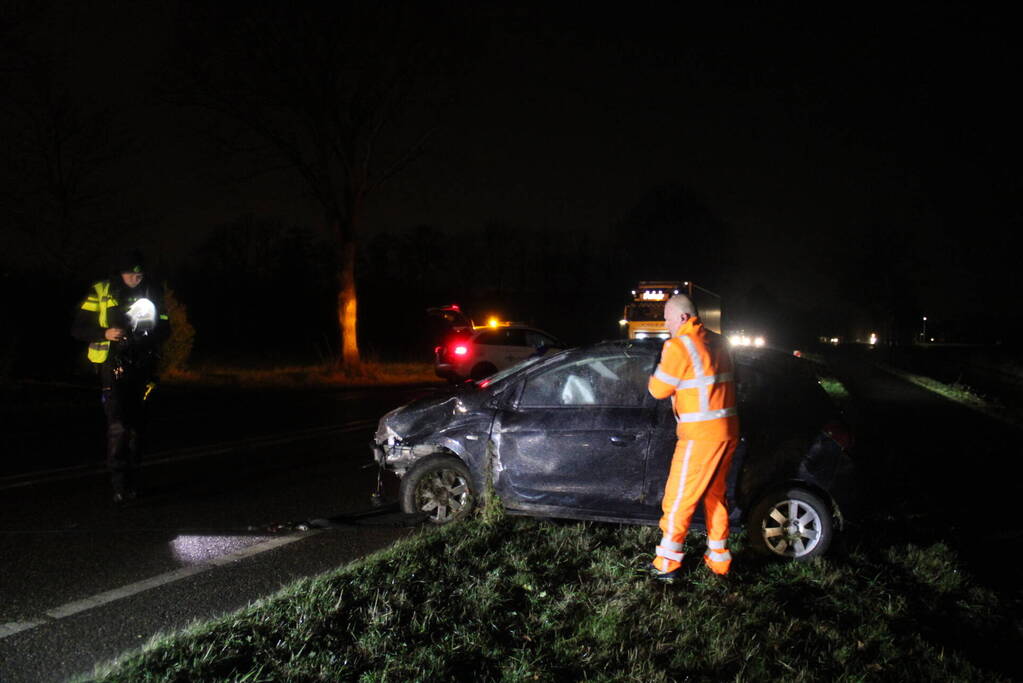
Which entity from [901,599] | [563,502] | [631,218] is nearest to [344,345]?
[563,502]

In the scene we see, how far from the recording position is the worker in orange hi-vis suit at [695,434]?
14.8ft

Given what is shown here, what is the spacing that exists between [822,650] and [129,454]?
5.45 metres

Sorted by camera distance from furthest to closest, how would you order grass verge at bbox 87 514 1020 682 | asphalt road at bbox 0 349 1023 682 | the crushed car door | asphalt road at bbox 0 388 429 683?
the crushed car door
asphalt road at bbox 0 349 1023 682
asphalt road at bbox 0 388 429 683
grass verge at bbox 87 514 1020 682

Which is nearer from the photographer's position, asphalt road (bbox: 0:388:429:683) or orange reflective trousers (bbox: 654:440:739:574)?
asphalt road (bbox: 0:388:429:683)

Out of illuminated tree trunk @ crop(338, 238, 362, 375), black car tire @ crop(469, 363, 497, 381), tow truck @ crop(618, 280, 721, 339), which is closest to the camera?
black car tire @ crop(469, 363, 497, 381)

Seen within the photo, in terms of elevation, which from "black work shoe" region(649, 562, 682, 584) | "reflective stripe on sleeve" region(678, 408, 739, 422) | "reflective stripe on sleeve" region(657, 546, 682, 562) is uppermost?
"reflective stripe on sleeve" region(678, 408, 739, 422)

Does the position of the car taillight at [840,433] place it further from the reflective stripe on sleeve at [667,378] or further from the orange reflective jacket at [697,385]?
the reflective stripe on sleeve at [667,378]

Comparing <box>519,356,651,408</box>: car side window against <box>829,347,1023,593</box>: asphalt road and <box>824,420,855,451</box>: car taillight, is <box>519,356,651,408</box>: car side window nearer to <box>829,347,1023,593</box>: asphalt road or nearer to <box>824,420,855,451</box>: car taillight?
<box>824,420,855,451</box>: car taillight

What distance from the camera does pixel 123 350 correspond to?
647cm

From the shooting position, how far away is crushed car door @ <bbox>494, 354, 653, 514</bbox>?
529 cm

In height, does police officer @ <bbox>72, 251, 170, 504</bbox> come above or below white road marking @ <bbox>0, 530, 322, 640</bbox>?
above

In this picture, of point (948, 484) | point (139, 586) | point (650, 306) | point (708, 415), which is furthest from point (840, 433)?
point (650, 306)

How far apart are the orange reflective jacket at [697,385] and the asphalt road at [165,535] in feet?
7.54

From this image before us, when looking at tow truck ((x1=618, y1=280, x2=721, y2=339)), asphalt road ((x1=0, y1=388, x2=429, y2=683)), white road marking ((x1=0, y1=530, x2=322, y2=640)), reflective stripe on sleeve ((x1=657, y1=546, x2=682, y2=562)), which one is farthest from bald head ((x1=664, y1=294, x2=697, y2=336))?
tow truck ((x1=618, y1=280, x2=721, y2=339))
